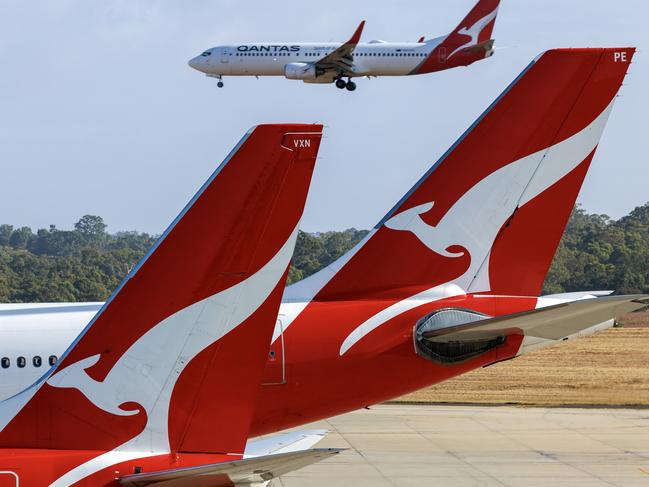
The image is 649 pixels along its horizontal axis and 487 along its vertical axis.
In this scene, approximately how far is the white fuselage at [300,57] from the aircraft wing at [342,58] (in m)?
0.67

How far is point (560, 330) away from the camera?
1278 cm

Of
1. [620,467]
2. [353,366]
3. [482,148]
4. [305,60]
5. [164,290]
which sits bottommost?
[620,467]

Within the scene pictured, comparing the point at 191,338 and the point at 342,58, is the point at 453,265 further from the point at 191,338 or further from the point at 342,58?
the point at 342,58

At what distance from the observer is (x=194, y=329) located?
8.29m

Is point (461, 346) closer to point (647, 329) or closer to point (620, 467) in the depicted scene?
point (620, 467)

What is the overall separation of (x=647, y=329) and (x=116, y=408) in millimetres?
53982

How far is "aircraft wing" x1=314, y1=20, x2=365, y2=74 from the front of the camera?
66.5 m

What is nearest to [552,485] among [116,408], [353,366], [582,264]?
[353,366]

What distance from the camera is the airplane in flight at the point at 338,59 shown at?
6800 centimetres

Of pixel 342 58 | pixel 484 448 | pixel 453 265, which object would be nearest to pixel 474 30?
pixel 342 58

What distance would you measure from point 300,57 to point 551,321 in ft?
189

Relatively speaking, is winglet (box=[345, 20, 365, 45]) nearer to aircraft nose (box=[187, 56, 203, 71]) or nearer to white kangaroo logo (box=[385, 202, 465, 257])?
aircraft nose (box=[187, 56, 203, 71])

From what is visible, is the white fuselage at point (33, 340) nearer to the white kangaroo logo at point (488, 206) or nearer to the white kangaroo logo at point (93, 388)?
the white kangaroo logo at point (488, 206)

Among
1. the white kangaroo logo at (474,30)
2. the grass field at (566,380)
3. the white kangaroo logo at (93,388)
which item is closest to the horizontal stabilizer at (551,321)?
the white kangaroo logo at (93,388)
